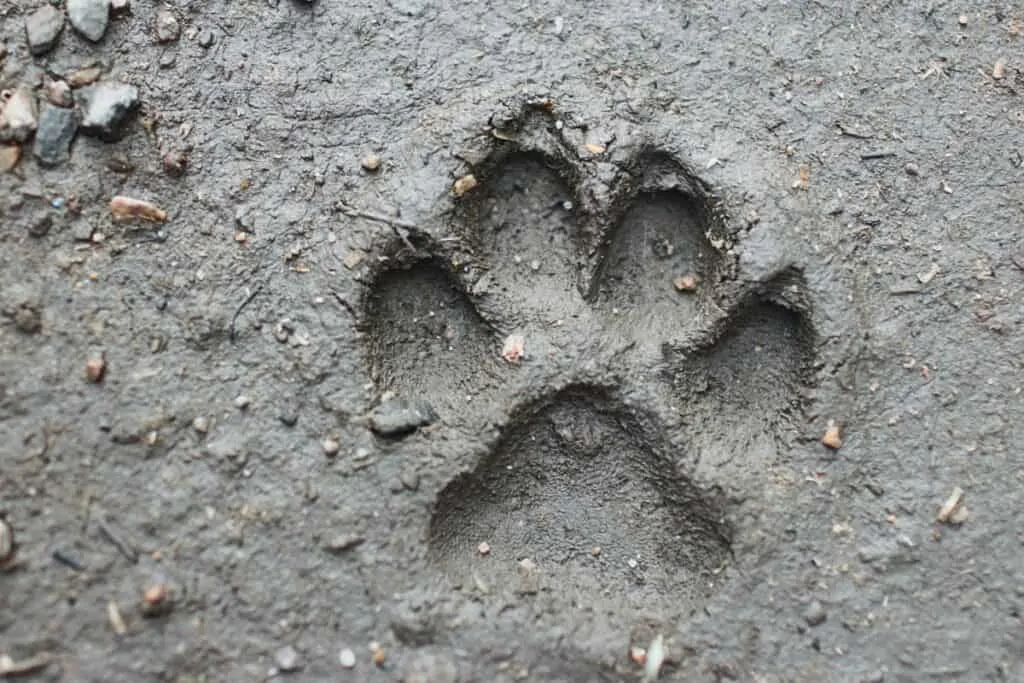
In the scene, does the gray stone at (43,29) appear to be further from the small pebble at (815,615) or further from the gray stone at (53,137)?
the small pebble at (815,615)

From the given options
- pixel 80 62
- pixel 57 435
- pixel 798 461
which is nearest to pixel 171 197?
pixel 80 62

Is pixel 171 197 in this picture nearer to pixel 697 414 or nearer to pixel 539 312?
pixel 539 312

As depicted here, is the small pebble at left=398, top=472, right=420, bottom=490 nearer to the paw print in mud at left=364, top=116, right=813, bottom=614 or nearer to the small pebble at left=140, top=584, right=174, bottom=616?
the paw print in mud at left=364, top=116, right=813, bottom=614

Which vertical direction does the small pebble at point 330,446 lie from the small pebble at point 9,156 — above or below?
below

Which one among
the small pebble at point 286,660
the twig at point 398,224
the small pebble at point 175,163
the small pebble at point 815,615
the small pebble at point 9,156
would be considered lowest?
the small pebble at point 286,660

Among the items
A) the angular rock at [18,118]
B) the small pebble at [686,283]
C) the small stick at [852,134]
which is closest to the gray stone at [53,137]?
the angular rock at [18,118]

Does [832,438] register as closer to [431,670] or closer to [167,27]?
[431,670]
